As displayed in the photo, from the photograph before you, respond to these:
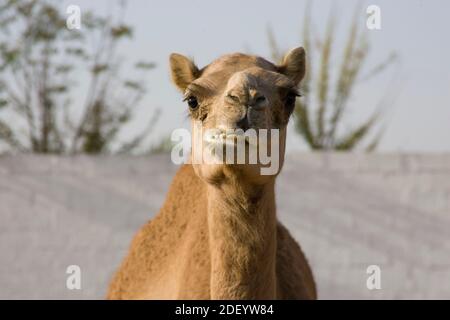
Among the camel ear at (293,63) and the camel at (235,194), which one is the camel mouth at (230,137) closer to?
the camel at (235,194)

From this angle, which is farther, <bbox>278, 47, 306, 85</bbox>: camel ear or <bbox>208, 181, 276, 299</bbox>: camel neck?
<bbox>278, 47, 306, 85</bbox>: camel ear

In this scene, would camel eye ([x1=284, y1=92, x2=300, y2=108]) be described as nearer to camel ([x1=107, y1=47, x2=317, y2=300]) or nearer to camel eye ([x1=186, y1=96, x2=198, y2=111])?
camel ([x1=107, y1=47, x2=317, y2=300])

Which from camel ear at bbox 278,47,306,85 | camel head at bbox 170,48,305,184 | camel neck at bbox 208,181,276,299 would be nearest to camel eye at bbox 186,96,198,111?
camel head at bbox 170,48,305,184

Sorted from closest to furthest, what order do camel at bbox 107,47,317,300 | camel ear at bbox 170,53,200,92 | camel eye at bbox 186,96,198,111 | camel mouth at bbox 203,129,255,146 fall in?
1. camel mouth at bbox 203,129,255,146
2. camel at bbox 107,47,317,300
3. camel eye at bbox 186,96,198,111
4. camel ear at bbox 170,53,200,92

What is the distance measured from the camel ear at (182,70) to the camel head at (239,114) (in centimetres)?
6

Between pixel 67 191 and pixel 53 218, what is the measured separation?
26 centimetres

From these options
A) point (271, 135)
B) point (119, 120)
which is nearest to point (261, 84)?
point (271, 135)

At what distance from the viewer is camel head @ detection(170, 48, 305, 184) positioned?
280cm

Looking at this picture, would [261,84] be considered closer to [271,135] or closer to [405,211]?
[271,135]

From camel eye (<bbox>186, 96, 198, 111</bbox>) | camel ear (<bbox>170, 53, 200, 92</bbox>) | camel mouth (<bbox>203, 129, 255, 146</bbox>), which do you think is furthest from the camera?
camel ear (<bbox>170, 53, 200, 92</bbox>)

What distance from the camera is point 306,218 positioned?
7496 mm

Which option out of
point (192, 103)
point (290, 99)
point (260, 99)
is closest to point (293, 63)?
point (290, 99)

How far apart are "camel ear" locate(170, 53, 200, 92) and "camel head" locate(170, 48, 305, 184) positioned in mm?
60
